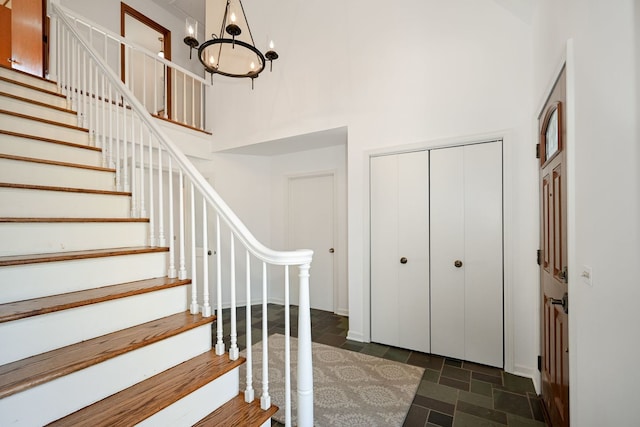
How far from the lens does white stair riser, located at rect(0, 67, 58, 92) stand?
2.37 m

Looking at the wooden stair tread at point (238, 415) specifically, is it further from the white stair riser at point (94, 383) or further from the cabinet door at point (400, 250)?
the cabinet door at point (400, 250)

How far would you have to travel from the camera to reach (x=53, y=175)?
1895 millimetres

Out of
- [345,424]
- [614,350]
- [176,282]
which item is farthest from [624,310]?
[176,282]

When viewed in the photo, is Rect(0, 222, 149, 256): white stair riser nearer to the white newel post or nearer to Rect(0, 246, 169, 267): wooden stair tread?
Rect(0, 246, 169, 267): wooden stair tread

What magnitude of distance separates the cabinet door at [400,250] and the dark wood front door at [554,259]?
93 cm

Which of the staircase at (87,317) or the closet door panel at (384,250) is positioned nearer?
the staircase at (87,317)

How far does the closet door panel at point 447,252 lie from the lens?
2604mm

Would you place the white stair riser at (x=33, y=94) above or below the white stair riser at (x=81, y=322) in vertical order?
above

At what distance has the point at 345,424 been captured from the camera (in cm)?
181

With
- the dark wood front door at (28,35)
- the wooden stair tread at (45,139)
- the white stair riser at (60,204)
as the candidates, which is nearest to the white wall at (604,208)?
the white stair riser at (60,204)

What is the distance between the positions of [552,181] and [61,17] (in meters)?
4.31

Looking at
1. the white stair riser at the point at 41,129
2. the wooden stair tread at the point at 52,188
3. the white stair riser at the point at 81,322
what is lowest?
the white stair riser at the point at 81,322

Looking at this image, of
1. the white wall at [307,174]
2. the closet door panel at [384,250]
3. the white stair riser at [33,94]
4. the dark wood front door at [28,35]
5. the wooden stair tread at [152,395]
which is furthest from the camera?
the white wall at [307,174]

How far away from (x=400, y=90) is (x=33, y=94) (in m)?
3.36
